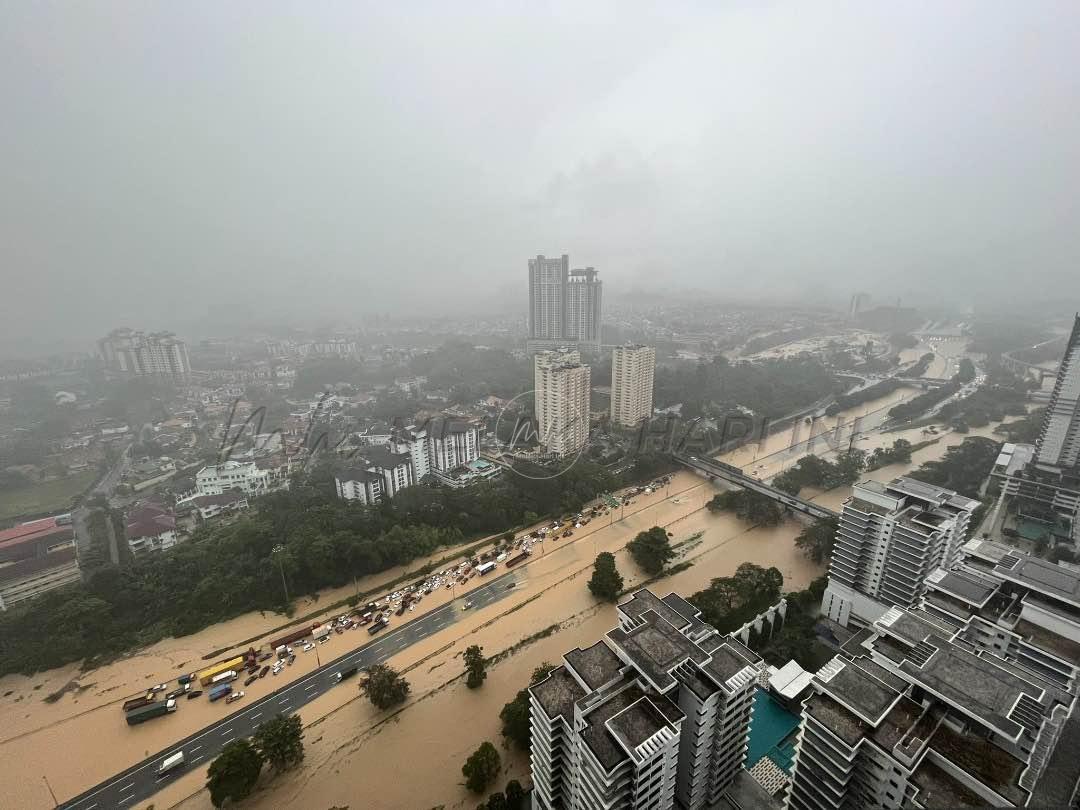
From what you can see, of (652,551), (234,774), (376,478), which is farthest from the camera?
(376,478)

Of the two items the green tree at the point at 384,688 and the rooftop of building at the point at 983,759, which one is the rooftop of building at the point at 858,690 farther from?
the green tree at the point at 384,688

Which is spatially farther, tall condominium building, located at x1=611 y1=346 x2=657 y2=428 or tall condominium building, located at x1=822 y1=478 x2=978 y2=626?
tall condominium building, located at x1=611 y1=346 x2=657 y2=428

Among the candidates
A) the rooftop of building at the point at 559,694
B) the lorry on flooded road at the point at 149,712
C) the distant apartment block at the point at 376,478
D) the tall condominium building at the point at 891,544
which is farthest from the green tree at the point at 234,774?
the tall condominium building at the point at 891,544

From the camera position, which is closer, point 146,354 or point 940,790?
point 940,790

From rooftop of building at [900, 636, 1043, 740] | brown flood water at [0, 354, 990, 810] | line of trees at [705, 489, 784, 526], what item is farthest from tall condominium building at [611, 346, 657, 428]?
rooftop of building at [900, 636, 1043, 740]

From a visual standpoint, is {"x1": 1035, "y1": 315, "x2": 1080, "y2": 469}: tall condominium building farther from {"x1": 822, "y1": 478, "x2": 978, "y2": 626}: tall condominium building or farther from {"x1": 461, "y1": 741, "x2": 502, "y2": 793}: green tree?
{"x1": 461, "y1": 741, "x2": 502, "y2": 793}: green tree

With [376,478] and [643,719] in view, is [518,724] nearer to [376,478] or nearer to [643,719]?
[643,719]

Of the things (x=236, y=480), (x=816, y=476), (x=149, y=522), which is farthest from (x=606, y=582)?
(x=236, y=480)
